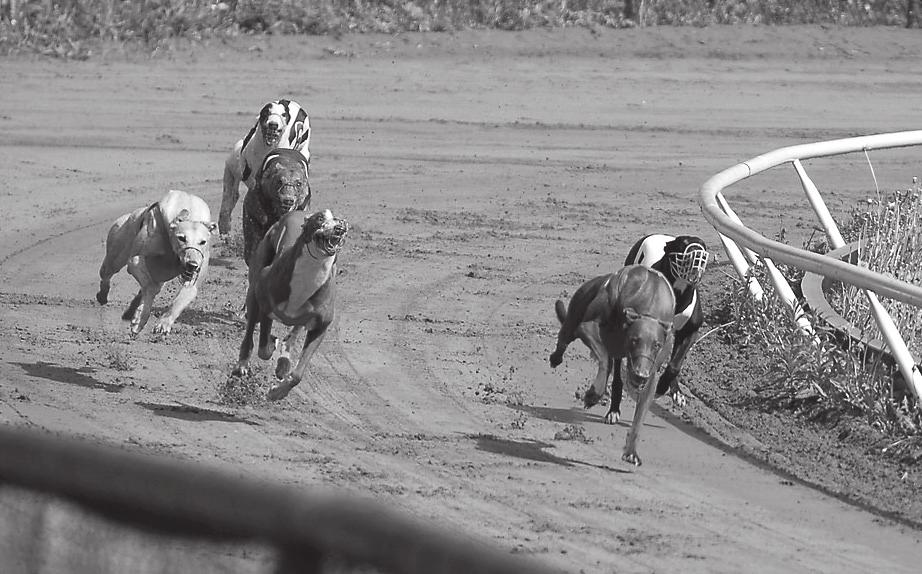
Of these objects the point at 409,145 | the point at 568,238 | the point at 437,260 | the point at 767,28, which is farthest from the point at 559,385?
the point at 767,28

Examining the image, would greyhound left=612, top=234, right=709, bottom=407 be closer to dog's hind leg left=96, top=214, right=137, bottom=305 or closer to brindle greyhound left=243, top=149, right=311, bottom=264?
brindle greyhound left=243, top=149, right=311, bottom=264

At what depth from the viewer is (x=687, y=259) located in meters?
7.10

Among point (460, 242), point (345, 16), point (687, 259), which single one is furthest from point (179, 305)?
point (345, 16)

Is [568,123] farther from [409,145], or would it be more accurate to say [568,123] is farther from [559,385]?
[559,385]

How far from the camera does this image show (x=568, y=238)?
41.1 ft

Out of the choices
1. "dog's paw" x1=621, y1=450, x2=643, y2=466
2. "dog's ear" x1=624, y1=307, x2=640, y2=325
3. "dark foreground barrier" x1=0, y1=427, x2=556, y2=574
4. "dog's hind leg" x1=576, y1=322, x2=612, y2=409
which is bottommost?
"dog's paw" x1=621, y1=450, x2=643, y2=466

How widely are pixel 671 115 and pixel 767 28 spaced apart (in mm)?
3524

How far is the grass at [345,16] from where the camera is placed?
17422mm

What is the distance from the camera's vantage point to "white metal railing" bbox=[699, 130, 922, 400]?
21.1ft

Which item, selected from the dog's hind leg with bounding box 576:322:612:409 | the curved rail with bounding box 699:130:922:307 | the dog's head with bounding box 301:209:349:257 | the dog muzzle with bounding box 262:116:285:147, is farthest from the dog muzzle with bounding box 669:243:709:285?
the dog muzzle with bounding box 262:116:285:147

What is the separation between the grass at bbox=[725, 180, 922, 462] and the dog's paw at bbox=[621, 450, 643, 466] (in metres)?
1.11

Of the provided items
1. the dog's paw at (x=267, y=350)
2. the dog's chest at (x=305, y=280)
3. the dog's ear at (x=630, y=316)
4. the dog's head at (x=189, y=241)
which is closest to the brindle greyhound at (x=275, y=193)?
the dog's head at (x=189, y=241)

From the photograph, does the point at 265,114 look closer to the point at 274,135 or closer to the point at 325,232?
the point at 274,135

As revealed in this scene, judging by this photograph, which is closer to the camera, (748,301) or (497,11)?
(748,301)
